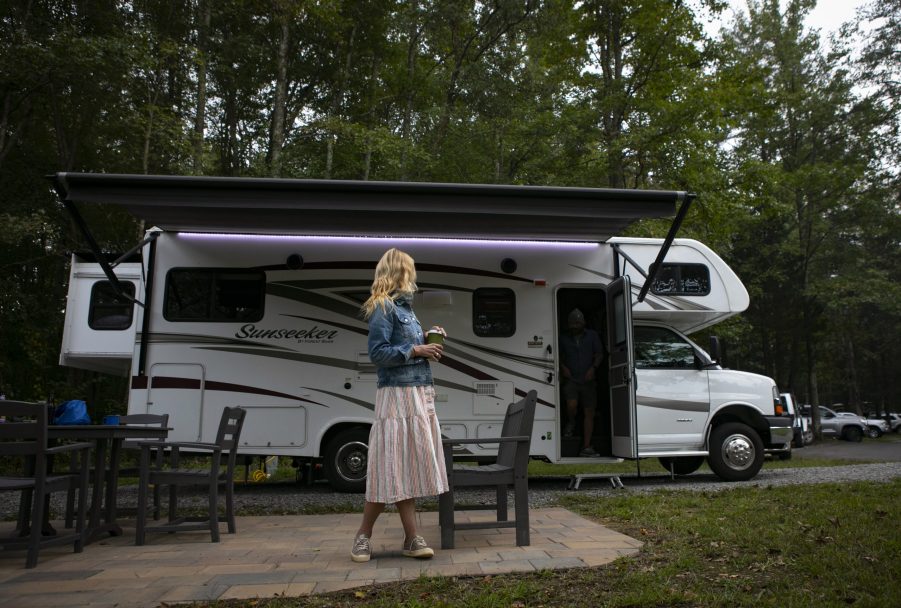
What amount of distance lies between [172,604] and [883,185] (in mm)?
24745

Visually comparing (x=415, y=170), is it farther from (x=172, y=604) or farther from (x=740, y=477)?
(x=172, y=604)

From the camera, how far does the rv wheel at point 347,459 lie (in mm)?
7871

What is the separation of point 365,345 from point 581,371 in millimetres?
2486

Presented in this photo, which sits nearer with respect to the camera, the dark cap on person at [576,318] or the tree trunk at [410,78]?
the dark cap on person at [576,318]

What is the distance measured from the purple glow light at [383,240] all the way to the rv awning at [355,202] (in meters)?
0.43

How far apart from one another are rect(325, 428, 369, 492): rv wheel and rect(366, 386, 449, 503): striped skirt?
3.85m

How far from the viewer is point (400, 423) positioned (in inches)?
161

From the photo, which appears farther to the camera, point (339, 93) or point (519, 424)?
point (339, 93)

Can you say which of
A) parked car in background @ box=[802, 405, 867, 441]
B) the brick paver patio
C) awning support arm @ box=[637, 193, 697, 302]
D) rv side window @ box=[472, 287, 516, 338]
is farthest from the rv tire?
parked car in background @ box=[802, 405, 867, 441]

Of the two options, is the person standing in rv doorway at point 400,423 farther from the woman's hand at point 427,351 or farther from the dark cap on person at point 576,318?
the dark cap on person at point 576,318

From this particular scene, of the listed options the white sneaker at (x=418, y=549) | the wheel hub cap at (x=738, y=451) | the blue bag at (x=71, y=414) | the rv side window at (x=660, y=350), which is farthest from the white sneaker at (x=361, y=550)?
the wheel hub cap at (x=738, y=451)

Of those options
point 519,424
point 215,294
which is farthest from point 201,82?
point 519,424

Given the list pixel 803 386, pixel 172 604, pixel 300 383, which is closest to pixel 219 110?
pixel 300 383

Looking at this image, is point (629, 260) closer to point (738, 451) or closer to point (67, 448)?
point (738, 451)
